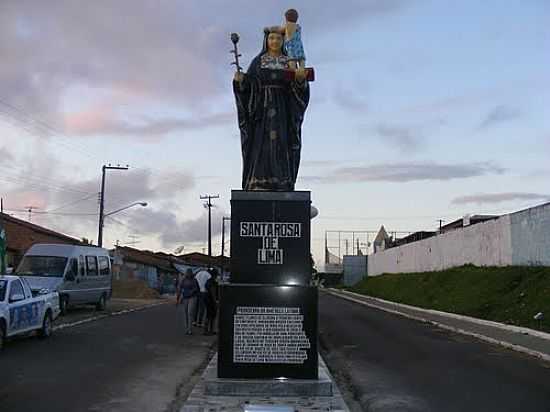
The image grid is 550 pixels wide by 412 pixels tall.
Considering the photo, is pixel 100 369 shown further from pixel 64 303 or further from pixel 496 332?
pixel 64 303

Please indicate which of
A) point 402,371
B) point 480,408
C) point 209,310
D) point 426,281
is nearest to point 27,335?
point 209,310

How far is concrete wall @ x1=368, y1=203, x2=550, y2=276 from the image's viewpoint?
979 inches

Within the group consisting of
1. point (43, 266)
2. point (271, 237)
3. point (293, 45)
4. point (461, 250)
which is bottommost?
point (271, 237)

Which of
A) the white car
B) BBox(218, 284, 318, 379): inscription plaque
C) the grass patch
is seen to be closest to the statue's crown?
BBox(218, 284, 318, 379): inscription plaque

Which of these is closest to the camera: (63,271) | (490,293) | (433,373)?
(433,373)

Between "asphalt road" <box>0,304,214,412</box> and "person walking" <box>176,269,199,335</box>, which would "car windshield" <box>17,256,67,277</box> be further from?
"person walking" <box>176,269,199,335</box>

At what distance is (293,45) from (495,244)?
69.1ft

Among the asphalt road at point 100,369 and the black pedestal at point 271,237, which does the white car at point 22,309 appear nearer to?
the asphalt road at point 100,369

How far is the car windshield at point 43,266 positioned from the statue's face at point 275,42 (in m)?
16.4

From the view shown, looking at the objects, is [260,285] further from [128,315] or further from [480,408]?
[128,315]

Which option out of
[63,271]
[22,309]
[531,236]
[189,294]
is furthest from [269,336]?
[531,236]

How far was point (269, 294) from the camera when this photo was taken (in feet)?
32.1

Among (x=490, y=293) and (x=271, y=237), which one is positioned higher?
(x=271, y=237)

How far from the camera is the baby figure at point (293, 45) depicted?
11203mm
